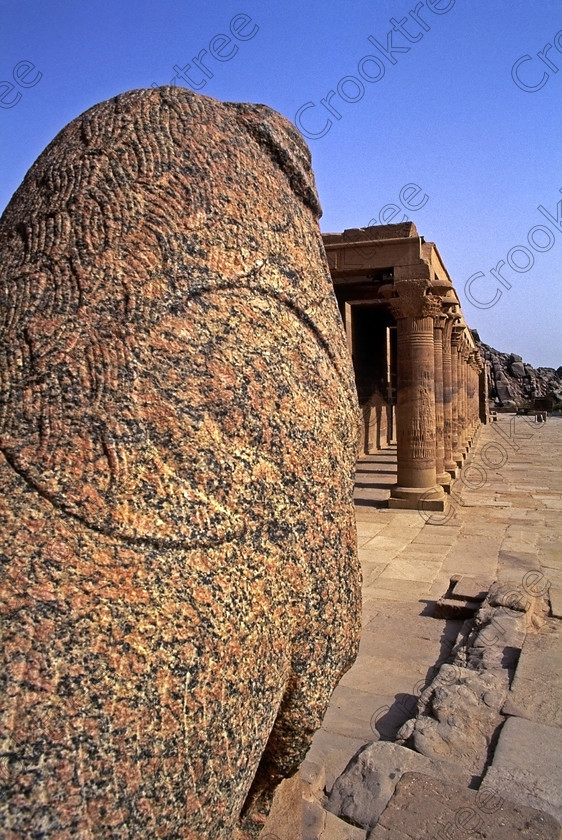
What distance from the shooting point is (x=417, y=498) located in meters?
11.7

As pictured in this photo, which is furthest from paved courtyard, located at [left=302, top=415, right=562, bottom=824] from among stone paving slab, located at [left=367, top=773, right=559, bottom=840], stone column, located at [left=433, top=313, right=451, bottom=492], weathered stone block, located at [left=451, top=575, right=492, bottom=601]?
stone paving slab, located at [left=367, top=773, right=559, bottom=840]

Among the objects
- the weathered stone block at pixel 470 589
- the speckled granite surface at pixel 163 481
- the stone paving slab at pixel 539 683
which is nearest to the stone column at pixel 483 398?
the weathered stone block at pixel 470 589

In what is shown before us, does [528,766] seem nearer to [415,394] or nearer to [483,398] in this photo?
[415,394]

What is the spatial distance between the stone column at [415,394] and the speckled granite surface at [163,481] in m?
10.4

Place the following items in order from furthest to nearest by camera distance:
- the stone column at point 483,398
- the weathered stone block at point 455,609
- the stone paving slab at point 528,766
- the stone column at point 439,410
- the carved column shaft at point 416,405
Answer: the stone column at point 483,398, the stone column at point 439,410, the carved column shaft at point 416,405, the weathered stone block at point 455,609, the stone paving slab at point 528,766

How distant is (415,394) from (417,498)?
1886mm

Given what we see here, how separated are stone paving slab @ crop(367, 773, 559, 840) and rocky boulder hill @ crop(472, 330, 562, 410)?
58532 mm

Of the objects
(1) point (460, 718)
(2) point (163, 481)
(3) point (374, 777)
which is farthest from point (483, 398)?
(2) point (163, 481)

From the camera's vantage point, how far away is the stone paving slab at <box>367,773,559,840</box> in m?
2.63

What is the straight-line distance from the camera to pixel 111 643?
46.1 inches

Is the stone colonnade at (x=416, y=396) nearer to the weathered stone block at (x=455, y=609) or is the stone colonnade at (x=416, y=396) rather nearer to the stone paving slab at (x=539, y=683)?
the weathered stone block at (x=455, y=609)

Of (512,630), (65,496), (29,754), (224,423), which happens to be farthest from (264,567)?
(512,630)

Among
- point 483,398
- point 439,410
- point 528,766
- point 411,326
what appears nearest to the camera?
point 528,766

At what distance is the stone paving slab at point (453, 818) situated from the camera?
2.63 metres
